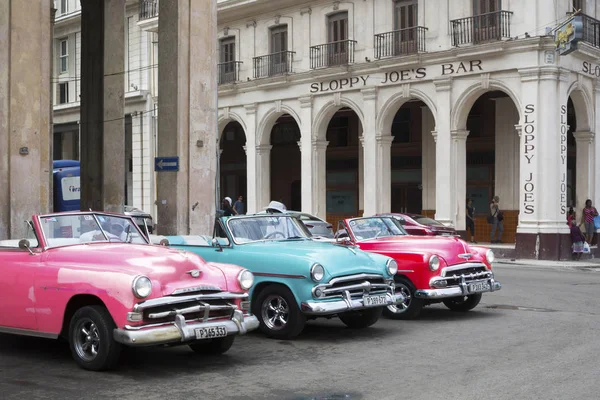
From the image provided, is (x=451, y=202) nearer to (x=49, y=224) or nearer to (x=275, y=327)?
(x=275, y=327)

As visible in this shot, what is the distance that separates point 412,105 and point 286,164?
28.4ft

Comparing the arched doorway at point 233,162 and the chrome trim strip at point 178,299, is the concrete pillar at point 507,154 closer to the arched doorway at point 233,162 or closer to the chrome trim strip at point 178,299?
the arched doorway at point 233,162

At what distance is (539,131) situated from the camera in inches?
1030

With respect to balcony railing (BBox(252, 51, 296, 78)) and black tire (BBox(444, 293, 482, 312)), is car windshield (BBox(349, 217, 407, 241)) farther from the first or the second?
balcony railing (BBox(252, 51, 296, 78))

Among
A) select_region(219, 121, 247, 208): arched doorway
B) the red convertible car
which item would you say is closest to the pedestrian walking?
the red convertible car

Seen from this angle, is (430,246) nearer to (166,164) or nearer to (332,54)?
(166,164)

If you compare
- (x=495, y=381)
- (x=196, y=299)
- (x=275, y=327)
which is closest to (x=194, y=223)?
(x=275, y=327)

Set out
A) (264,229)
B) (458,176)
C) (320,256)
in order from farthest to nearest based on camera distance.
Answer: (458,176) < (264,229) < (320,256)

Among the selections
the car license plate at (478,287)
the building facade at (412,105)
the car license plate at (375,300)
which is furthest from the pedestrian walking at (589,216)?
the car license plate at (375,300)

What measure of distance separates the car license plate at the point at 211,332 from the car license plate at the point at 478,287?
4845mm

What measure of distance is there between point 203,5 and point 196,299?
1224 centimetres

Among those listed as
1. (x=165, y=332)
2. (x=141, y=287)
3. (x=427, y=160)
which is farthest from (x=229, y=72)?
(x=165, y=332)

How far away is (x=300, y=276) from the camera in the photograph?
33.2 feet

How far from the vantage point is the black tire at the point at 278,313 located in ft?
33.5
